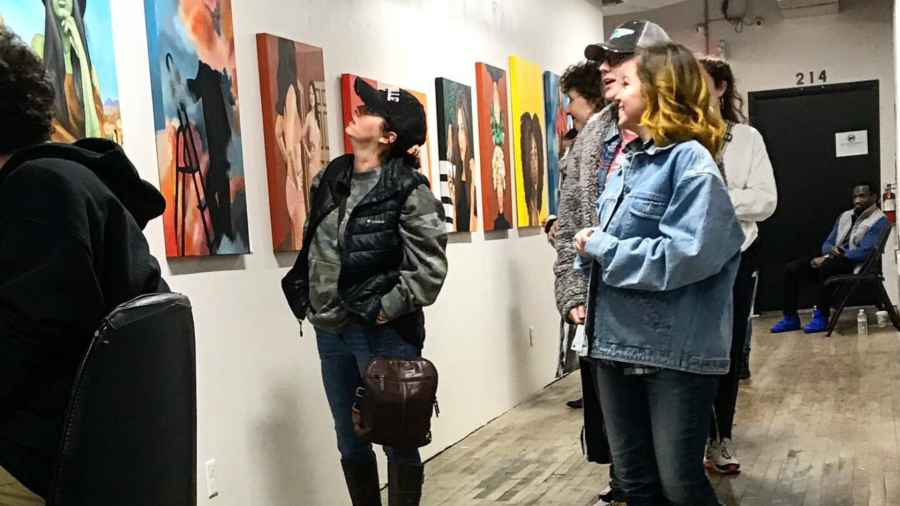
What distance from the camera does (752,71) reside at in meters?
9.35

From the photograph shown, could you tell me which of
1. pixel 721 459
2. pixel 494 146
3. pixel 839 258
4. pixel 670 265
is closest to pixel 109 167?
pixel 670 265

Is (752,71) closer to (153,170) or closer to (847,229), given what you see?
(847,229)

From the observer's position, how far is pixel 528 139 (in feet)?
19.4

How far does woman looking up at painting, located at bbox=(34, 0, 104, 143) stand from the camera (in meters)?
2.29

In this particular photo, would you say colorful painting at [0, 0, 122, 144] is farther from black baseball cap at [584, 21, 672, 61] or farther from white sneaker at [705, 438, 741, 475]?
white sneaker at [705, 438, 741, 475]

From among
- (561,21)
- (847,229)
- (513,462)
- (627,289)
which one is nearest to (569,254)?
(627,289)

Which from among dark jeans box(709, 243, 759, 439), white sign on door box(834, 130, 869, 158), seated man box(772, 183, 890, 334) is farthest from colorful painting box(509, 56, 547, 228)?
white sign on door box(834, 130, 869, 158)

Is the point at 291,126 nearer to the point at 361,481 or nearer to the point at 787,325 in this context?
the point at 361,481

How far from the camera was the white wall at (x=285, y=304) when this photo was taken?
2.83 metres

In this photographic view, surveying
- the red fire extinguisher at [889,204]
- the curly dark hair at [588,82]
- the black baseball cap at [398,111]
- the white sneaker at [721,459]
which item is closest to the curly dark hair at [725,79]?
the curly dark hair at [588,82]

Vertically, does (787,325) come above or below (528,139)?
below

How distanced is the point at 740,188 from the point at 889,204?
6030 millimetres

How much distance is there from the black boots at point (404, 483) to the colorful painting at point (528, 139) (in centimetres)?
295

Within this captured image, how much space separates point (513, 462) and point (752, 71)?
643 cm
